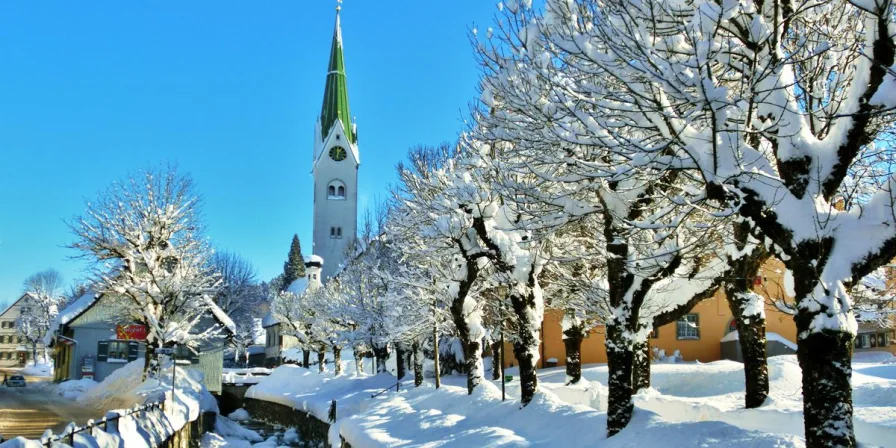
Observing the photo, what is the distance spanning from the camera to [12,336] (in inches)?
3745

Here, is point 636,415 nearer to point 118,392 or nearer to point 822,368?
point 822,368

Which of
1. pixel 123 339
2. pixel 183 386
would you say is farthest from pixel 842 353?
pixel 123 339

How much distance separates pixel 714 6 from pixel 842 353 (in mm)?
4218

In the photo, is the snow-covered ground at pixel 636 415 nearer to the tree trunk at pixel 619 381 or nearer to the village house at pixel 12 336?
the tree trunk at pixel 619 381

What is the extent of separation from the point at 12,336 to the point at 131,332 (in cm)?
6905

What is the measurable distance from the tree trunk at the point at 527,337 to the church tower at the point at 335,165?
68.5m

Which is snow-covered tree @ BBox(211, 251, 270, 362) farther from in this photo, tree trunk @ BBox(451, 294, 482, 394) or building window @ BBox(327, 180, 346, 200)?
tree trunk @ BBox(451, 294, 482, 394)

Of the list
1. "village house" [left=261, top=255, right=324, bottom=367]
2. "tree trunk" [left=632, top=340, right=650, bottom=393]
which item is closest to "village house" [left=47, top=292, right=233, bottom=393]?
"village house" [left=261, top=255, right=324, bottom=367]

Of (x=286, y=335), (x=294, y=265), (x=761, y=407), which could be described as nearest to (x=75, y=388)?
(x=761, y=407)

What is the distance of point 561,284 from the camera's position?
20828 mm

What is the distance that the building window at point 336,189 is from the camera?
8694 centimetres

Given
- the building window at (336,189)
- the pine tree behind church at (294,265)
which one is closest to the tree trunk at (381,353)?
the building window at (336,189)

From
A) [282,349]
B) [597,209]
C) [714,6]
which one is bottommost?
[282,349]

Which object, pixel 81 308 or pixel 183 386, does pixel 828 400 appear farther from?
pixel 81 308
